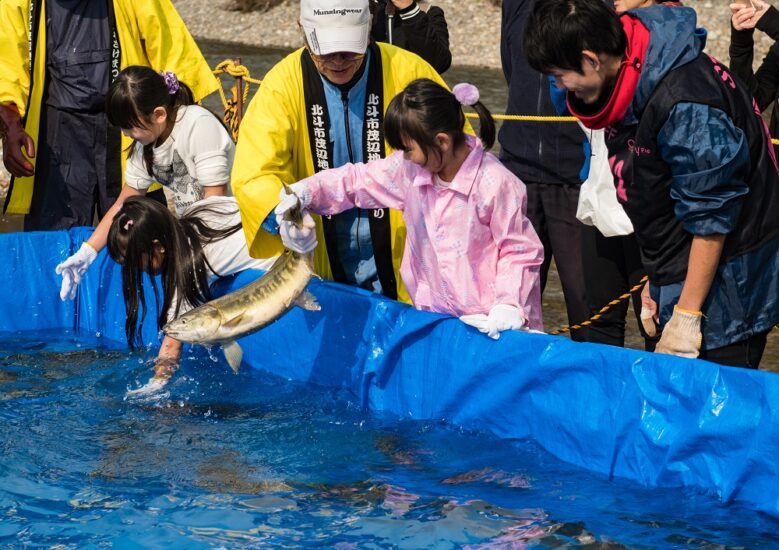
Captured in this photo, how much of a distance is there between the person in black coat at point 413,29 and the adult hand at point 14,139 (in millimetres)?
1817

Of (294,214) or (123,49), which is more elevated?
(123,49)

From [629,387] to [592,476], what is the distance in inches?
13.0

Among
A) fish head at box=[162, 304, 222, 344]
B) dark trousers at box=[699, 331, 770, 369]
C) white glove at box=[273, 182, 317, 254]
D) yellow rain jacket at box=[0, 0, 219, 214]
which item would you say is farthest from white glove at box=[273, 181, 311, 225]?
yellow rain jacket at box=[0, 0, 219, 214]

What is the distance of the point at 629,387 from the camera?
366 cm

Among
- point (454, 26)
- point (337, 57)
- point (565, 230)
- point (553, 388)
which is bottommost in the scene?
point (553, 388)

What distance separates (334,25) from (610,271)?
138 cm

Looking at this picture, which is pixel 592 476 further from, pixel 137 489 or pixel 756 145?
pixel 137 489

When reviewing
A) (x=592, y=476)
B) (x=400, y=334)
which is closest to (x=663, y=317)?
(x=592, y=476)

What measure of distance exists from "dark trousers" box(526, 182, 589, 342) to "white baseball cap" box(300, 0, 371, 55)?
3.64 ft

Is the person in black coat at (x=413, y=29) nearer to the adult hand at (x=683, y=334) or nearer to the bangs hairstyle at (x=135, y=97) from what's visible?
the bangs hairstyle at (x=135, y=97)

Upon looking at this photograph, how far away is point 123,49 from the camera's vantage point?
5.69 metres

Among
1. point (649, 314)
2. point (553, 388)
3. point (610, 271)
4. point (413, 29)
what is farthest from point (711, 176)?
point (413, 29)

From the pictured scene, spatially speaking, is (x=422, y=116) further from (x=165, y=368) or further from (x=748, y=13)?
(x=748, y=13)

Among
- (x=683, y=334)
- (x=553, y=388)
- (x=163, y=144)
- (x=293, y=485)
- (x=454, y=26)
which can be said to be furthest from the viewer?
(x=454, y=26)
